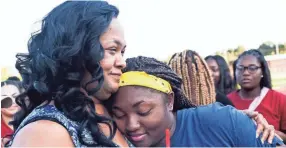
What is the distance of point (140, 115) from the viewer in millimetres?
1818

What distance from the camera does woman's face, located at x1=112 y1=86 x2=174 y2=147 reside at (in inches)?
70.2

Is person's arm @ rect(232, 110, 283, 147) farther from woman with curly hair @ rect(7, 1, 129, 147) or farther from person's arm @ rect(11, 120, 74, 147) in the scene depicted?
person's arm @ rect(11, 120, 74, 147)

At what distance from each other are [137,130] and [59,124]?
1.61 feet

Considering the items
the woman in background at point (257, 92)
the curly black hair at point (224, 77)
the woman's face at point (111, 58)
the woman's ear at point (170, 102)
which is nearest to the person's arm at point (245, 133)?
the woman's ear at point (170, 102)

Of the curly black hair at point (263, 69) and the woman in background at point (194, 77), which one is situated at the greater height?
the woman in background at point (194, 77)

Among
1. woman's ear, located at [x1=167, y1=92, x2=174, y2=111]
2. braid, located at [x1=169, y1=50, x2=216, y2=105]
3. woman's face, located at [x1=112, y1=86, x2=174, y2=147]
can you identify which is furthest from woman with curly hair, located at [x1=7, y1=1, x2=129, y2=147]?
braid, located at [x1=169, y1=50, x2=216, y2=105]

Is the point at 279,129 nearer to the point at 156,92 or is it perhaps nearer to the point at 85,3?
the point at 156,92

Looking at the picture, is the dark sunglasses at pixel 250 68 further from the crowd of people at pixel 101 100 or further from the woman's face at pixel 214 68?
the crowd of people at pixel 101 100

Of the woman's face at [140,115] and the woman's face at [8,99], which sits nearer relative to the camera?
the woman's face at [140,115]

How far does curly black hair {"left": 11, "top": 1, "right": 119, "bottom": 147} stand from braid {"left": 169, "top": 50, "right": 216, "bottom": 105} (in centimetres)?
110

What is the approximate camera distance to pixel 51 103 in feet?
4.82

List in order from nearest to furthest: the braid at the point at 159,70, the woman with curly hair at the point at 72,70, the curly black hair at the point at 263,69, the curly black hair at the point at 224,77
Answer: the woman with curly hair at the point at 72,70
the braid at the point at 159,70
the curly black hair at the point at 263,69
the curly black hair at the point at 224,77

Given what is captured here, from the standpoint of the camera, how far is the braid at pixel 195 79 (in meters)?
2.57

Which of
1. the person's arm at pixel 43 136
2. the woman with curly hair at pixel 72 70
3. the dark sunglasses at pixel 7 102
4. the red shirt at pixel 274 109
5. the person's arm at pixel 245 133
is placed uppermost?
the woman with curly hair at pixel 72 70
